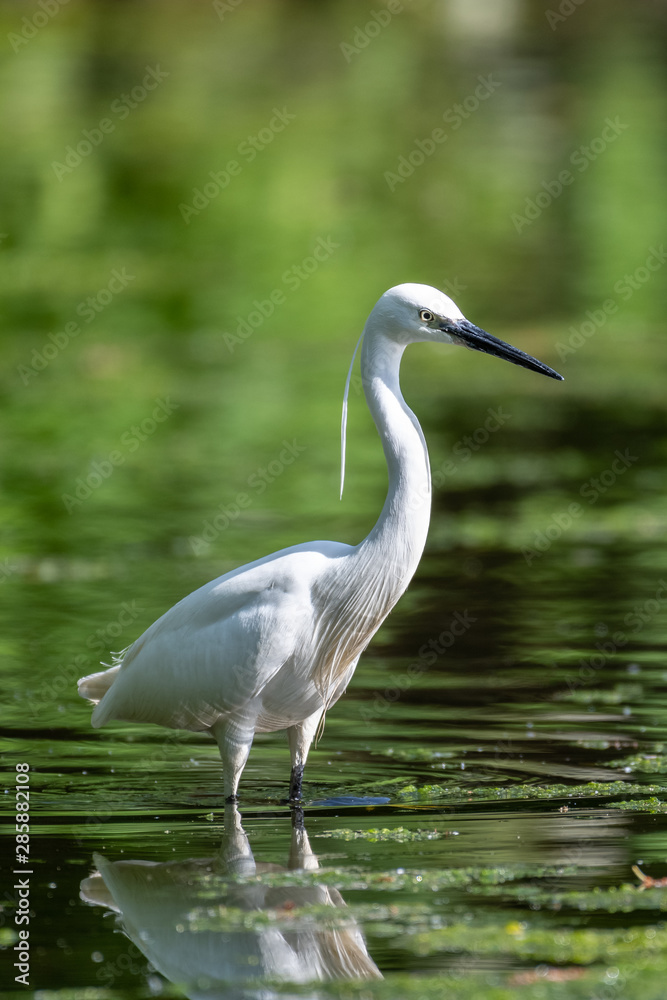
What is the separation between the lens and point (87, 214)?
85.8ft

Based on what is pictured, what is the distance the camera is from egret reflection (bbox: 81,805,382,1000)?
4.55 m

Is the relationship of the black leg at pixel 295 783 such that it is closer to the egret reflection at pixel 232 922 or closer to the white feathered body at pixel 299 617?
the white feathered body at pixel 299 617

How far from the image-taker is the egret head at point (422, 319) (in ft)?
20.3

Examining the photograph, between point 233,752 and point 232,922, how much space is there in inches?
59.5

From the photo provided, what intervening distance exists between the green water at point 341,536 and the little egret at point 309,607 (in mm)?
384

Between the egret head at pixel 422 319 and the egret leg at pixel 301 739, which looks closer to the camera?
the egret head at pixel 422 319

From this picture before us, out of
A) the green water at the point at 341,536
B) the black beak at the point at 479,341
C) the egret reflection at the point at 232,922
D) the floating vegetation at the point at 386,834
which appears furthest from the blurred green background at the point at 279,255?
the egret reflection at the point at 232,922

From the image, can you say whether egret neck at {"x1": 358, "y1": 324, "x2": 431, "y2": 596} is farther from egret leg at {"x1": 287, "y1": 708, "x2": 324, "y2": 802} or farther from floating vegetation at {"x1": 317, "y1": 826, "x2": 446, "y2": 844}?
floating vegetation at {"x1": 317, "y1": 826, "x2": 446, "y2": 844}

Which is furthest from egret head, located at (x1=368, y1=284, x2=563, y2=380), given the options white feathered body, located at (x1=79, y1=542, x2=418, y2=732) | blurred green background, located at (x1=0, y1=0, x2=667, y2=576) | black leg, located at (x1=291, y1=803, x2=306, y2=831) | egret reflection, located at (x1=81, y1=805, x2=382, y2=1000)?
blurred green background, located at (x1=0, y1=0, x2=667, y2=576)

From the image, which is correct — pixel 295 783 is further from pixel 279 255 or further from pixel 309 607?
pixel 279 255

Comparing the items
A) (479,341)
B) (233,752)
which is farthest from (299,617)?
(479,341)

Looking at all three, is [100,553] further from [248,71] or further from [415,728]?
[248,71]

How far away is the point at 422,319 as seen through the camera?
20.4 ft

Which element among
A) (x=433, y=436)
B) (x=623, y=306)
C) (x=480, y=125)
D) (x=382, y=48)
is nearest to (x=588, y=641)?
(x=433, y=436)
